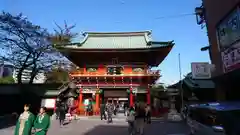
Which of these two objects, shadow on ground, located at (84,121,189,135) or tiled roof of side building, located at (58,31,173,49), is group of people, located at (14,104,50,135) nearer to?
shadow on ground, located at (84,121,189,135)

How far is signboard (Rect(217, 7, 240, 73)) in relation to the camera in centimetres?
1019

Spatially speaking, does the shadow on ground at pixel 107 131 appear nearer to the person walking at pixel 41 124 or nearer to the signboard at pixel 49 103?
the person walking at pixel 41 124

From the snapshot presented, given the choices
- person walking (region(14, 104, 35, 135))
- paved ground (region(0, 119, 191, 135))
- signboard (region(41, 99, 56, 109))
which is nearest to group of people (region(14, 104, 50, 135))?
person walking (region(14, 104, 35, 135))

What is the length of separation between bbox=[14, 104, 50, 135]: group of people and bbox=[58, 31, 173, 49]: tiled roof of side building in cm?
2029

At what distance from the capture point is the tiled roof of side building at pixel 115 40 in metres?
27.7

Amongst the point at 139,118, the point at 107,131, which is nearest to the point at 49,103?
the point at 107,131

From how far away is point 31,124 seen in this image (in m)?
6.79

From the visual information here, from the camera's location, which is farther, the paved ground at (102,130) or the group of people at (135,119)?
the paved ground at (102,130)

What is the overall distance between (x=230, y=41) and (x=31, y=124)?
34.1ft

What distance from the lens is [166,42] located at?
2625cm

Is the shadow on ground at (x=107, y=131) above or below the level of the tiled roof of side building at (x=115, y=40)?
below

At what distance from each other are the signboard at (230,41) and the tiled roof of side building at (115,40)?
47.1ft

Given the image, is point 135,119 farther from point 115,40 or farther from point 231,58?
point 115,40

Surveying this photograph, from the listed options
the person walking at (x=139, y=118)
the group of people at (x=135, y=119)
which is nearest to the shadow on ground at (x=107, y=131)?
the group of people at (x=135, y=119)
